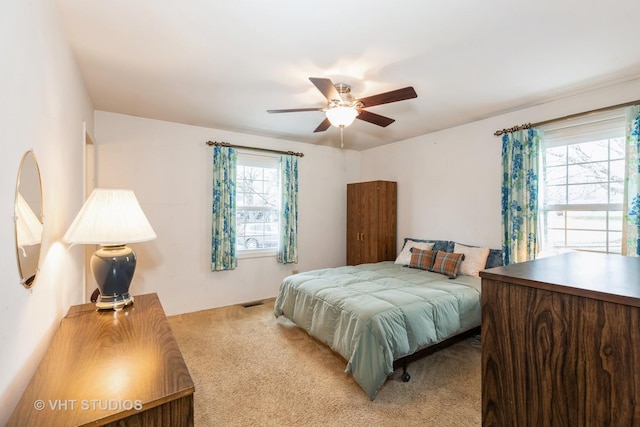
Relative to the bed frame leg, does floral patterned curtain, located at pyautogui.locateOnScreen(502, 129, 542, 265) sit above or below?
above

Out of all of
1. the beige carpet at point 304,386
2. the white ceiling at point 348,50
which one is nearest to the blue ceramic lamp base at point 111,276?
the beige carpet at point 304,386

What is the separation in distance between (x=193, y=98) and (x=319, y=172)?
2398mm

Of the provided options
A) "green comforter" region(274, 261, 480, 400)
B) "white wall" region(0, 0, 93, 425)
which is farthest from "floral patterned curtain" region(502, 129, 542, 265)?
"white wall" region(0, 0, 93, 425)

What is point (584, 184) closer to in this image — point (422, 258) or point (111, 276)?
point (422, 258)

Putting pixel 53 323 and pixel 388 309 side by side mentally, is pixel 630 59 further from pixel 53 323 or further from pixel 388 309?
pixel 53 323

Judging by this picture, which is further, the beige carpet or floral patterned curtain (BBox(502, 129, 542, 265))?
floral patterned curtain (BBox(502, 129, 542, 265))

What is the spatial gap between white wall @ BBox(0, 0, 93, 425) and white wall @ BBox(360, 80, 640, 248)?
3993 millimetres

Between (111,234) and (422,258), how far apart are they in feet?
10.9

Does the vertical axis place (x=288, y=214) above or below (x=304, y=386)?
above

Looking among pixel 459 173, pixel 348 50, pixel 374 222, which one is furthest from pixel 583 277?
pixel 374 222

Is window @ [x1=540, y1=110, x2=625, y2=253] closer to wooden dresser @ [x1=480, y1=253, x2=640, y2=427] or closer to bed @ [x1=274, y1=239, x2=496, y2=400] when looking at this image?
bed @ [x1=274, y1=239, x2=496, y2=400]

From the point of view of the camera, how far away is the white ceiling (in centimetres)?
172

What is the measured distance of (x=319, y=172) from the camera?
500 centimetres

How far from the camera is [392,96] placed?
7.62ft
